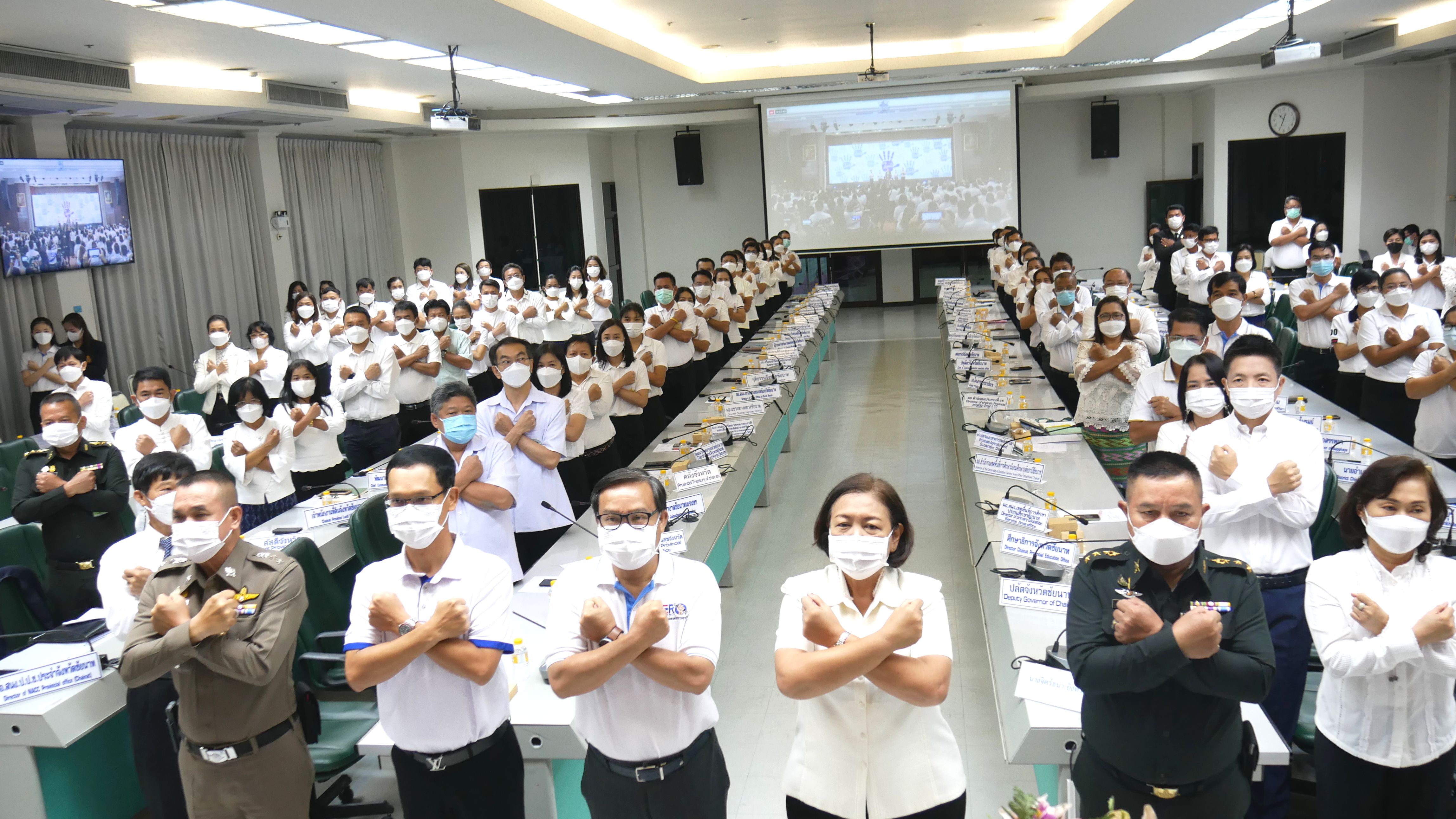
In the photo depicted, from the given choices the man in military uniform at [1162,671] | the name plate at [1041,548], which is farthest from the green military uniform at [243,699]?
the name plate at [1041,548]

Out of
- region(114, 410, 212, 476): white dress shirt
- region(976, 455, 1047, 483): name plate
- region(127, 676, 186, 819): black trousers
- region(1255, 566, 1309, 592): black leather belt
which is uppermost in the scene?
region(114, 410, 212, 476): white dress shirt

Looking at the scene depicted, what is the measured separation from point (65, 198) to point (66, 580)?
6.49 metres

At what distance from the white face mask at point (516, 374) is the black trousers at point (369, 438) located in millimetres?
2619

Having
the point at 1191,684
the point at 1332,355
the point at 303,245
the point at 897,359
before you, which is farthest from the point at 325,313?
the point at 1191,684

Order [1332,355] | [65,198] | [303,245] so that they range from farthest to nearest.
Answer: [303,245] < [65,198] < [1332,355]

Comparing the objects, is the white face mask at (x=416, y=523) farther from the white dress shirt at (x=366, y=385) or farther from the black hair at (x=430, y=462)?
the white dress shirt at (x=366, y=385)

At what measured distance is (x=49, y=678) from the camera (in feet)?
10.5

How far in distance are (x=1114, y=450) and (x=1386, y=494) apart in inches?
116

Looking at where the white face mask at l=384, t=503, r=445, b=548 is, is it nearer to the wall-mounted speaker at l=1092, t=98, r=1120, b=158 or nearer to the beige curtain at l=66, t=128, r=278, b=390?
the beige curtain at l=66, t=128, r=278, b=390

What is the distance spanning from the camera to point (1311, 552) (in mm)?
3082

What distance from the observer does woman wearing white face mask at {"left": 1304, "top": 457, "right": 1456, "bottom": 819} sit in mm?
2338

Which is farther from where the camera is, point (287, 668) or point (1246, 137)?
point (1246, 137)

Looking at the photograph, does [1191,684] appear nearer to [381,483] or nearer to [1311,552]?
[1311,552]

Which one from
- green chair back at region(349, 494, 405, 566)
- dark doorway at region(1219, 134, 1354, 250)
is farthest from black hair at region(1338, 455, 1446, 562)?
dark doorway at region(1219, 134, 1354, 250)
